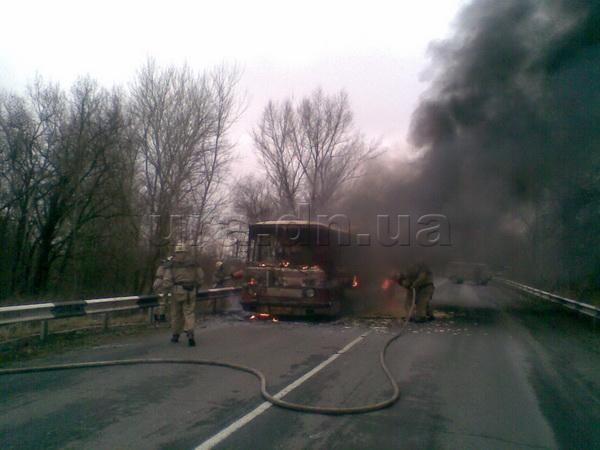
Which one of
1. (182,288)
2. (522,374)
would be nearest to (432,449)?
(522,374)

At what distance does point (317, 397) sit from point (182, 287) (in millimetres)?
3967

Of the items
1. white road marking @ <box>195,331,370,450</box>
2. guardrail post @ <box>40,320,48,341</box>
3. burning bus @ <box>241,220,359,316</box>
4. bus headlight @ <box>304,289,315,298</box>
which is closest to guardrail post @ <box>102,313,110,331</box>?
guardrail post @ <box>40,320,48,341</box>

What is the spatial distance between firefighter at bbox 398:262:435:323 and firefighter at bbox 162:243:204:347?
6.22 m

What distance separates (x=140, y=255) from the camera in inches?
821

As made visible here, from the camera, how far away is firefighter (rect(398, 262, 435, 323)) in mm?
13164

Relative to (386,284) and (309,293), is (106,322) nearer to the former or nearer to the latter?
(309,293)

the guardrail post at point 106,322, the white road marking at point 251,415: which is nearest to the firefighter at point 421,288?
the white road marking at point 251,415

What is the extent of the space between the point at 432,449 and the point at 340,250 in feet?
33.4

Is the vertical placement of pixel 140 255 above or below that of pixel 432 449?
above

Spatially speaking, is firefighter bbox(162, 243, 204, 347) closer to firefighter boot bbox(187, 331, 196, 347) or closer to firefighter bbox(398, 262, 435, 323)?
firefighter boot bbox(187, 331, 196, 347)

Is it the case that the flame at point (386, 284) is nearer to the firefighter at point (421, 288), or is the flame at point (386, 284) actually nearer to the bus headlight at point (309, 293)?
the firefighter at point (421, 288)

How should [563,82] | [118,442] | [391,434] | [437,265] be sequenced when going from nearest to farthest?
[118,442], [391,434], [563,82], [437,265]

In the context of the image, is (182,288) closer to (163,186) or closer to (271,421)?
(271,421)

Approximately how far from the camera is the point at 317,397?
5.71 meters
